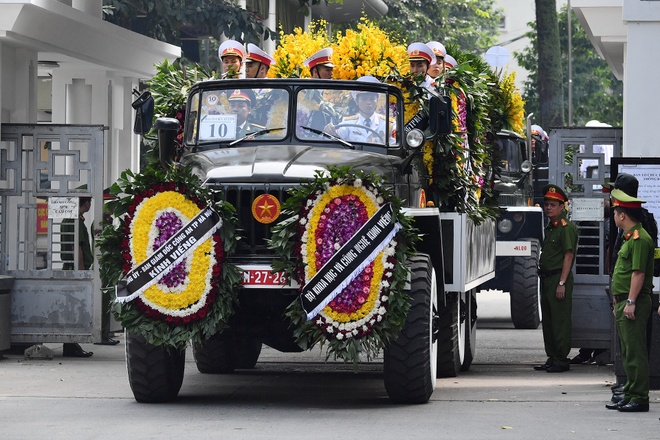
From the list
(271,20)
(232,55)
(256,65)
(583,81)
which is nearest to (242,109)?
(256,65)

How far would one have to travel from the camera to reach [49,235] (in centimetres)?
1587

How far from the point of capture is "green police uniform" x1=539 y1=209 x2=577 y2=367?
582 inches

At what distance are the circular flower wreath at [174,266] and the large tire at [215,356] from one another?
2.98m

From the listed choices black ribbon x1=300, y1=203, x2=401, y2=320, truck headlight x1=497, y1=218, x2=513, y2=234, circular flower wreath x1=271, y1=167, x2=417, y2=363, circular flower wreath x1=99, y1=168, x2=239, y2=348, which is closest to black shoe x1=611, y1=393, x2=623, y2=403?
circular flower wreath x1=271, y1=167, x2=417, y2=363

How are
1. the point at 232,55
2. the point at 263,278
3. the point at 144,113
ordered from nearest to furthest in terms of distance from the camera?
the point at 263,278 → the point at 144,113 → the point at 232,55

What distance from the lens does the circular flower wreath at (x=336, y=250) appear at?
35.6 feet

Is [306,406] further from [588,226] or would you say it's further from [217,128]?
[588,226]

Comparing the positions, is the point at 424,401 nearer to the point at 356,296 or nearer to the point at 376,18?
the point at 356,296

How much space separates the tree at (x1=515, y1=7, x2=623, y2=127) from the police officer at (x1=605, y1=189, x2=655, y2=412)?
Answer: 40.1 m

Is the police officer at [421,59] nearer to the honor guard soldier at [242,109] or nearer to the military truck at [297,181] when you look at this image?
the military truck at [297,181]

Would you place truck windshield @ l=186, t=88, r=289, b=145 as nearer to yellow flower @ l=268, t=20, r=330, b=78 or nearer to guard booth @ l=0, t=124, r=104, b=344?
yellow flower @ l=268, t=20, r=330, b=78

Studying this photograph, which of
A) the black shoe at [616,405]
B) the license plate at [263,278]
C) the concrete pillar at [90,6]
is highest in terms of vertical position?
the concrete pillar at [90,6]

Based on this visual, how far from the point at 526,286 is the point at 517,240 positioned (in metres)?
0.64

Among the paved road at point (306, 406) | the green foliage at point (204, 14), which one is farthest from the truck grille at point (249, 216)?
the green foliage at point (204, 14)
